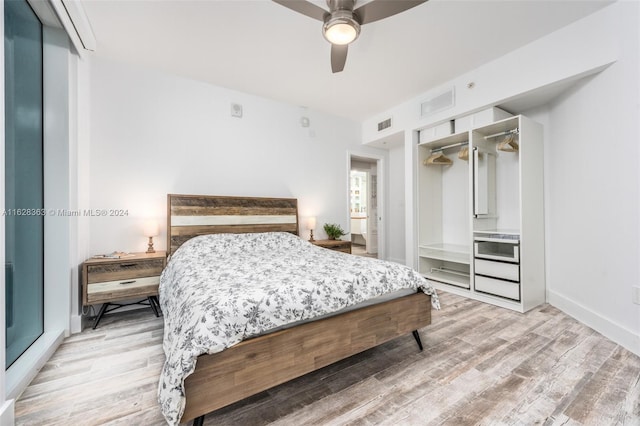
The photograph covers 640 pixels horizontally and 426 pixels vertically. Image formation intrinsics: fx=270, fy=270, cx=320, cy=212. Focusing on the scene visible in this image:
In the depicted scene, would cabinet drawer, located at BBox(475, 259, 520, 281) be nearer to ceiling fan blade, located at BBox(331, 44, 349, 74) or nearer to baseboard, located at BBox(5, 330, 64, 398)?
ceiling fan blade, located at BBox(331, 44, 349, 74)

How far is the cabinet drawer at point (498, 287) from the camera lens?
2.85m

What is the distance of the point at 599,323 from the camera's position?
Answer: 235 cm

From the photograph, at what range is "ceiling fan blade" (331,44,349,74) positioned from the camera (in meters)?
2.23

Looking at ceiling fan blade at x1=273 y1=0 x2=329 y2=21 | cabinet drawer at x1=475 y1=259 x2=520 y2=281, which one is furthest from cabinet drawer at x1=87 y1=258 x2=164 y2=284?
cabinet drawer at x1=475 y1=259 x2=520 y2=281

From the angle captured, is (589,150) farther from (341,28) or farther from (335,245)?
(335,245)

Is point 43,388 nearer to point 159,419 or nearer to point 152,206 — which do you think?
point 159,419

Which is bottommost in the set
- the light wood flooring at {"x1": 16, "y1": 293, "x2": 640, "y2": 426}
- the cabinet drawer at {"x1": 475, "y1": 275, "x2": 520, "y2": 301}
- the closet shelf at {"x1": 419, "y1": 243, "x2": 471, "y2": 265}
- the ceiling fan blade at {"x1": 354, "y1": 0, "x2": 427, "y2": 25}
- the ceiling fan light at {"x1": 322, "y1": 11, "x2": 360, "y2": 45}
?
the light wood flooring at {"x1": 16, "y1": 293, "x2": 640, "y2": 426}

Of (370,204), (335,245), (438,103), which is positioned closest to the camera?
(438,103)

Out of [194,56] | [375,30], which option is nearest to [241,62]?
[194,56]

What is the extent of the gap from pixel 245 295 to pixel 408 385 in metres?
1.15

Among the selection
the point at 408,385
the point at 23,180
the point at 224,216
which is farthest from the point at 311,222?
the point at 23,180

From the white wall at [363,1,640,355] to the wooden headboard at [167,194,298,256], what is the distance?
104 inches

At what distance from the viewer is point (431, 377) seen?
68.5 inches

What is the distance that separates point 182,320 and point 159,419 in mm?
543
